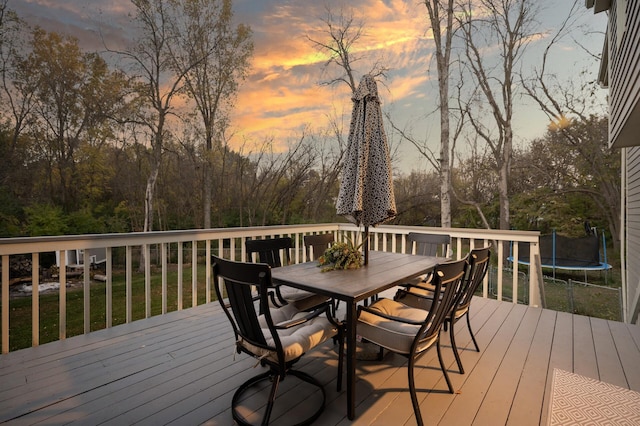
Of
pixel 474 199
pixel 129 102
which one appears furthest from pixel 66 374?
pixel 474 199

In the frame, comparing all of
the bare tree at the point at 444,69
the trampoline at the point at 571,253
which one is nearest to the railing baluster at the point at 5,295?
the bare tree at the point at 444,69

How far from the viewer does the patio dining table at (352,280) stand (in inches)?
75.0

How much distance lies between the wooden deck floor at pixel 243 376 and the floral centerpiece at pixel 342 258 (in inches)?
30.4

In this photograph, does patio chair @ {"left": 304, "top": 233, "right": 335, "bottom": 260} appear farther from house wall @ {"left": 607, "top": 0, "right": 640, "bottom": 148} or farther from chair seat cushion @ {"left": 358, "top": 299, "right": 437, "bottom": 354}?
house wall @ {"left": 607, "top": 0, "right": 640, "bottom": 148}

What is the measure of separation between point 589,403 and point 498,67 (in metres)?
11.5

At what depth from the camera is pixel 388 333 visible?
1967 mm

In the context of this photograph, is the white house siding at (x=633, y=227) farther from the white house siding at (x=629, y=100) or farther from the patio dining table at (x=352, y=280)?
the patio dining table at (x=352, y=280)

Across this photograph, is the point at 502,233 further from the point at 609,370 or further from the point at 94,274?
the point at 94,274

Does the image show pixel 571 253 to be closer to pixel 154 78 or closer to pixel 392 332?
pixel 392 332

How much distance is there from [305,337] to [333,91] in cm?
993

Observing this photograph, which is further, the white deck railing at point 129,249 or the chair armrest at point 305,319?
the white deck railing at point 129,249

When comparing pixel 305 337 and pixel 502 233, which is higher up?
pixel 502 233

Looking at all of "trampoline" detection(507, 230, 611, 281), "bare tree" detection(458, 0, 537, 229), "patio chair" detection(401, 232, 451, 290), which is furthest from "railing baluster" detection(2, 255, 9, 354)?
"bare tree" detection(458, 0, 537, 229)

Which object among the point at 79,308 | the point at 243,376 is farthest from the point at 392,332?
the point at 79,308
